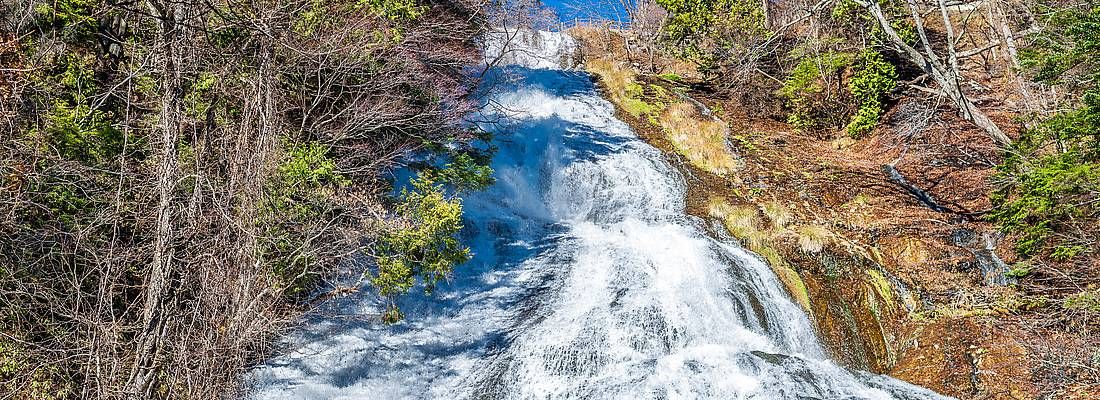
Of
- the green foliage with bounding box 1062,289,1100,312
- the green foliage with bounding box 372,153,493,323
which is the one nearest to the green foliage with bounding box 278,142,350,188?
the green foliage with bounding box 372,153,493,323

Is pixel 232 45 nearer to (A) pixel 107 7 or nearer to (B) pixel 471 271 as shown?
(A) pixel 107 7

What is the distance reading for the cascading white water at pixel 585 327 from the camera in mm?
8016

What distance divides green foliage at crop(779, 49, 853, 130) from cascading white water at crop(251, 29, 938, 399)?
6058 mm

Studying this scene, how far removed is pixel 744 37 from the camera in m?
19.6

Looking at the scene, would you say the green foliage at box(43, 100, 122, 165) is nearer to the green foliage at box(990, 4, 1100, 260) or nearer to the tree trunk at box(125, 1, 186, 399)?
the tree trunk at box(125, 1, 186, 399)

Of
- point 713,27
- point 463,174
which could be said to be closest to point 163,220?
point 463,174

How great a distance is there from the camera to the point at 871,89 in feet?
56.6

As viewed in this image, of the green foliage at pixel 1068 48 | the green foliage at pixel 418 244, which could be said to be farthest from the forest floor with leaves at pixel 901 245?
the green foliage at pixel 418 244

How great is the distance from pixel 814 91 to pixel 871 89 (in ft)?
5.72

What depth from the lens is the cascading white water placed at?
8.02m

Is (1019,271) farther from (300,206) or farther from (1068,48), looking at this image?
(300,206)

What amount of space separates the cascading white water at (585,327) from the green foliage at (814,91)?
606cm

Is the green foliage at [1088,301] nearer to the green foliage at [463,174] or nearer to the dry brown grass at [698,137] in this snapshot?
the dry brown grass at [698,137]

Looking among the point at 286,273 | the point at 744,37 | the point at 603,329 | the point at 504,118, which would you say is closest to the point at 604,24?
the point at 744,37
